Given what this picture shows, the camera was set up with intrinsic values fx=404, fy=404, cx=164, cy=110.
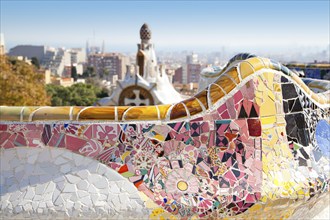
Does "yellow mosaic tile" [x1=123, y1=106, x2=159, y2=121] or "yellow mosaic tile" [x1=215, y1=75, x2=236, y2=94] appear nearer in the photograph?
"yellow mosaic tile" [x1=123, y1=106, x2=159, y2=121]

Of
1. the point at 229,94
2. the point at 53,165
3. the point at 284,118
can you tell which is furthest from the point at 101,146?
the point at 284,118

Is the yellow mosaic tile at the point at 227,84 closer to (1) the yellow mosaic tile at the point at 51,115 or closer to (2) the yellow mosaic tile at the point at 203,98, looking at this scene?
(2) the yellow mosaic tile at the point at 203,98

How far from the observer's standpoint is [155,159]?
9.32 ft

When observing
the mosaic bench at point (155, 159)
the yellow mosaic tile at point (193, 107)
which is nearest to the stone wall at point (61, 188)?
the mosaic bench at point (155, 159)

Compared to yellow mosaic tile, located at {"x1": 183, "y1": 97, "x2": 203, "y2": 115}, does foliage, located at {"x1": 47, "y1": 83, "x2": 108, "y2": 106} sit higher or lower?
lower

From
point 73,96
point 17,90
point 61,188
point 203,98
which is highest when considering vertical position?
point 203,98

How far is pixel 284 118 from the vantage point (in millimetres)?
3139

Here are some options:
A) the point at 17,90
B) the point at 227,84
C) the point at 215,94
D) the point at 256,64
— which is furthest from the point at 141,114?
the point at 17,90

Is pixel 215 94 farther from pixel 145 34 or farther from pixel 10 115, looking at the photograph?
pixel 145 34

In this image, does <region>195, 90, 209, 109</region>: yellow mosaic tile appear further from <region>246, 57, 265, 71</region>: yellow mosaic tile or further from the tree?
the tree

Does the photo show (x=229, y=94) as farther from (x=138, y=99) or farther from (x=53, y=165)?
(x=138, y=99)

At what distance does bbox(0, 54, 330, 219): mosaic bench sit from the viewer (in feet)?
8.90

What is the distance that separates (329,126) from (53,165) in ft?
8.07

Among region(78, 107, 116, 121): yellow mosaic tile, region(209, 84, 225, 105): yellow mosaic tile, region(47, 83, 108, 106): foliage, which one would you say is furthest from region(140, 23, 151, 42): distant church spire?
region(47, 83, 108, 106): foliage
